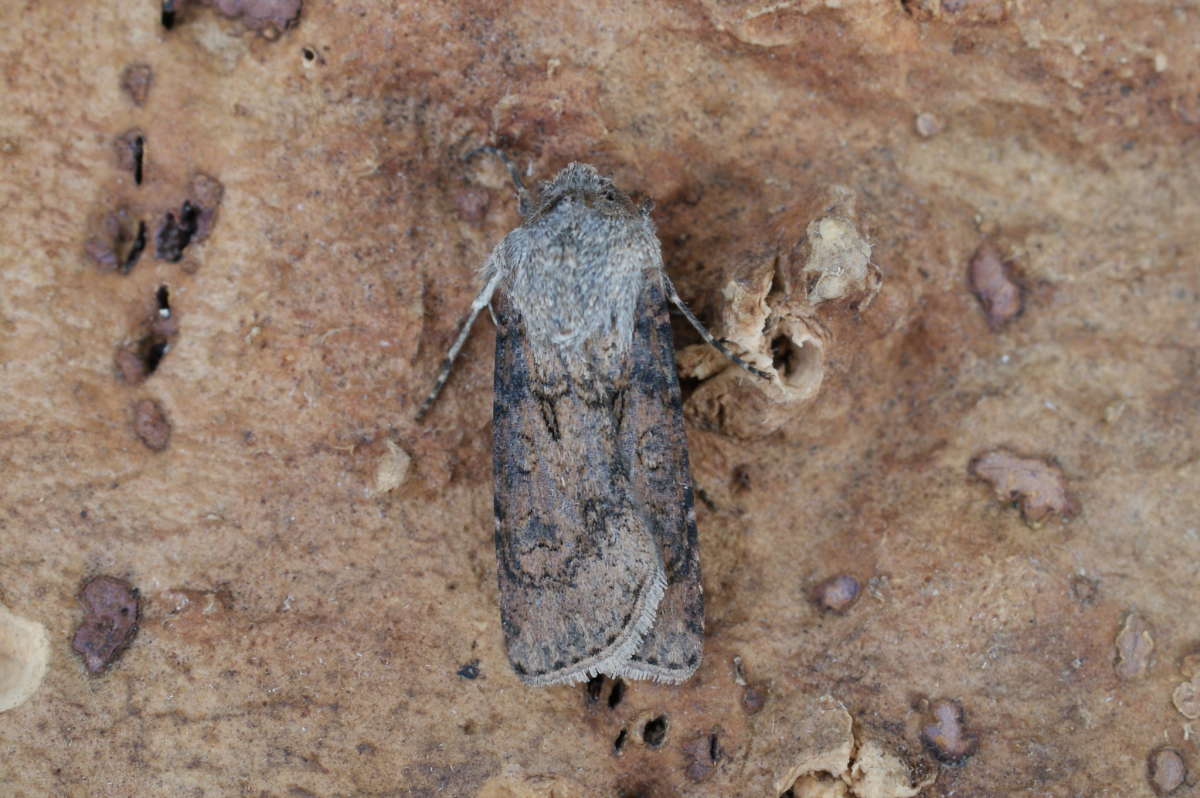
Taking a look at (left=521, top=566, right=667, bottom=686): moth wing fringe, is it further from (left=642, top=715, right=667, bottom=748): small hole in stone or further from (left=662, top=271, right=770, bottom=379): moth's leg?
(left=662, top=271, right=770, bottom=379): moth's leg

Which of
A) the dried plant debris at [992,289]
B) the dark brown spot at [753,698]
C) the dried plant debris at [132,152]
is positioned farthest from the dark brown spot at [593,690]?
the dried plant debris at [132,152]

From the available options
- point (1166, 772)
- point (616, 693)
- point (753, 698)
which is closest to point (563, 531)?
point (616, 693)

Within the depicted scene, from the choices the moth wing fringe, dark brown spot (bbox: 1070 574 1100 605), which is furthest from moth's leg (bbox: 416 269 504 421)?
dark brown spot (bbox: 1070 574 1100 605)

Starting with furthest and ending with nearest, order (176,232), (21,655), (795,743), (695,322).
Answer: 1. (695,322)
2. (176,232)
3. (795,743)
4. (21,655)

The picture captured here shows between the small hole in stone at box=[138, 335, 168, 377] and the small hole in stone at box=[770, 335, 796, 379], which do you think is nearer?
the small hole in stone at box=[138, 335, 168, 377]

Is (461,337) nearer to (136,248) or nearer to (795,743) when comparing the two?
(136,248)

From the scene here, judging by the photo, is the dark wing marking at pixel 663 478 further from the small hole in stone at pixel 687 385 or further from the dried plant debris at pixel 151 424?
the dried plant debris at pixel 151 424
